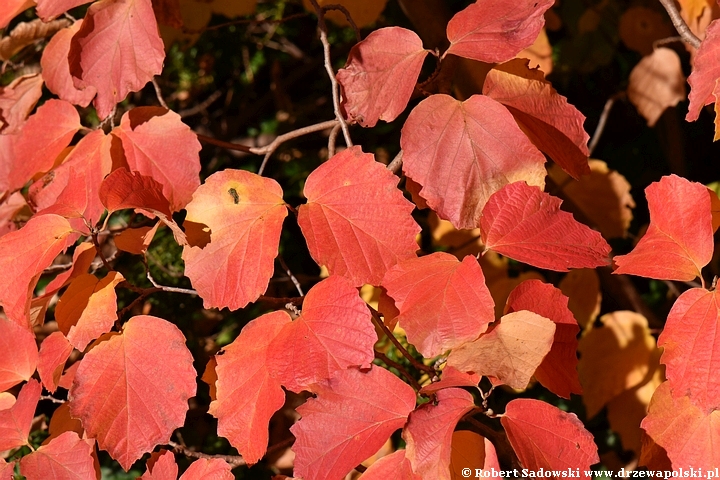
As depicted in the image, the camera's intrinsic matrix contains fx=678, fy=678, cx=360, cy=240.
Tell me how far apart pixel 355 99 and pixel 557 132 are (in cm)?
26

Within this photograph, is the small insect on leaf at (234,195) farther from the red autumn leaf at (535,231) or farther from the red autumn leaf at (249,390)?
A: the red autumn leaf at (535,231)

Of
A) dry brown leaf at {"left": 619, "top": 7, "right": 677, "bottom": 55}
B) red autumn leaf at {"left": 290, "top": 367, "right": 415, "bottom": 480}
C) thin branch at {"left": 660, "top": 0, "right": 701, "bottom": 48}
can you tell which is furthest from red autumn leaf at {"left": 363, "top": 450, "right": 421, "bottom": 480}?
dry brown leaf at {"left": 619, "top": 7, "right": 677, "bottom": 55}

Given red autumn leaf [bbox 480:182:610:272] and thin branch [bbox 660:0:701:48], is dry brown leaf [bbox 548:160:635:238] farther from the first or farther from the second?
red autumn leaf [bbox 480:182:610:272]

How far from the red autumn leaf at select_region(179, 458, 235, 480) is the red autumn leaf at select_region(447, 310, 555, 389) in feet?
1.03

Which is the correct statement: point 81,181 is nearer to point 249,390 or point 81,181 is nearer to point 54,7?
point 54,7

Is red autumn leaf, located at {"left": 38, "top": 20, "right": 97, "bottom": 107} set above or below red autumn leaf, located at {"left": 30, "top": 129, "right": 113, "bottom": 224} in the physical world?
above

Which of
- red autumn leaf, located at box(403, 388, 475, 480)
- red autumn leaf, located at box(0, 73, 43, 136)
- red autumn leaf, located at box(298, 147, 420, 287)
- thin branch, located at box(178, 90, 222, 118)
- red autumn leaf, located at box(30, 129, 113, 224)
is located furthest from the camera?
thin branch, located at box(178, 90, 222, 118)

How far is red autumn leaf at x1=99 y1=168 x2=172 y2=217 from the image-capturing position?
0.78 meters

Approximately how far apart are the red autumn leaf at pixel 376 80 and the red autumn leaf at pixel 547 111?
0.11 meters

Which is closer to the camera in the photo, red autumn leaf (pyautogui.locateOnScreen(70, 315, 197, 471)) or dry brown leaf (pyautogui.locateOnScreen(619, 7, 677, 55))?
red autumn leaf (pyautogui.locateOnScreen(70, 315, 197, 471))

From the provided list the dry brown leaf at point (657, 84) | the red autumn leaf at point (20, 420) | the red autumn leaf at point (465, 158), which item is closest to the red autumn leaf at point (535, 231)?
the red autumn leaf at point (465, 158)

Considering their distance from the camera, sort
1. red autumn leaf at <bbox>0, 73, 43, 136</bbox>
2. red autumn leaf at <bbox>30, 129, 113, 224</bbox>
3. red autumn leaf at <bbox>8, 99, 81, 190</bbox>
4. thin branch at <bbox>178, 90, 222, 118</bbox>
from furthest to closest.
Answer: thin branch at <bbox>178, 90, 222, 118</bbox>
red autumn leaf at <bbox>0, 73, 43, 136</bbox>
red autumn leaf at <bbox>8, 99, 81, 190</bbox>
red autumn leaf at <bbox>30, 129, 113, 224</bbox>

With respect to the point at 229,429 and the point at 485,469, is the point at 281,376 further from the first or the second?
the point at 485,469

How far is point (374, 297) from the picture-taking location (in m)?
1.13
